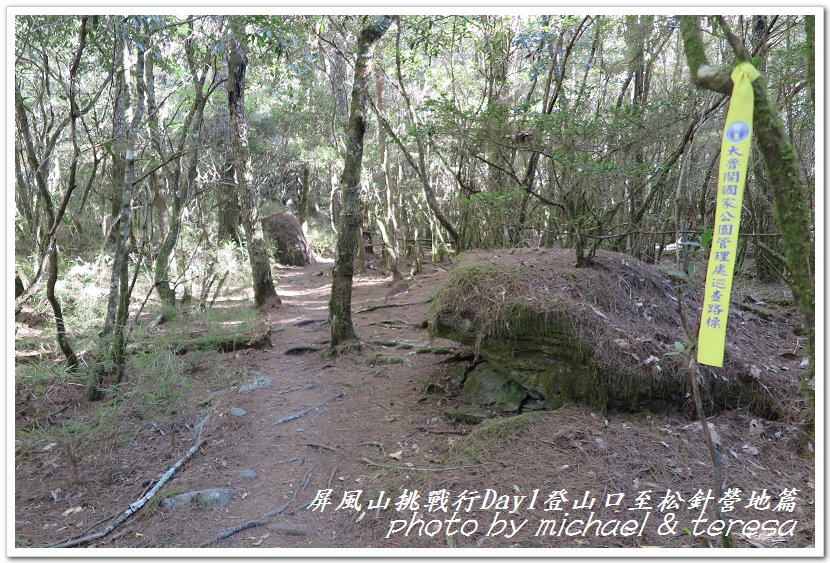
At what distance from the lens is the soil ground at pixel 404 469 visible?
2.96 m

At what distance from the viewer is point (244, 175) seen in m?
8.95

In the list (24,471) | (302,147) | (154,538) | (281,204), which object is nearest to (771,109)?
(154,538)

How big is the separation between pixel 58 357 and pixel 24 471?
8.08 feet

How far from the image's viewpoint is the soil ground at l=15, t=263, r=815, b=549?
9.71 ft

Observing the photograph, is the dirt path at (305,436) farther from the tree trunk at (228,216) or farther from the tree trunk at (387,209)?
the tree trunk at (228,216)

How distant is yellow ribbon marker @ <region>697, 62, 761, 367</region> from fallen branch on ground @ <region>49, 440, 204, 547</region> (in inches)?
140

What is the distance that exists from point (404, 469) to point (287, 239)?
44.4 feet

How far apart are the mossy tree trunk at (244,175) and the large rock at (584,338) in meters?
5.05

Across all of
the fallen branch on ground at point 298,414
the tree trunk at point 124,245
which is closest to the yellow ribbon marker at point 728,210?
the fallen branch on ground at point 298,414

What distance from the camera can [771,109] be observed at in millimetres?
2053

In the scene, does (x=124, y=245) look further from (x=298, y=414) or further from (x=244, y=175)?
(x=244, y=175)

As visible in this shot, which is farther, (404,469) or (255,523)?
(404,469)

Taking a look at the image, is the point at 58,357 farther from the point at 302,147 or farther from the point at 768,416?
the point at 302,147

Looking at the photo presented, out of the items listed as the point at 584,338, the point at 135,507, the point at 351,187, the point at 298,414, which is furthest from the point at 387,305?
the point at 135,507
